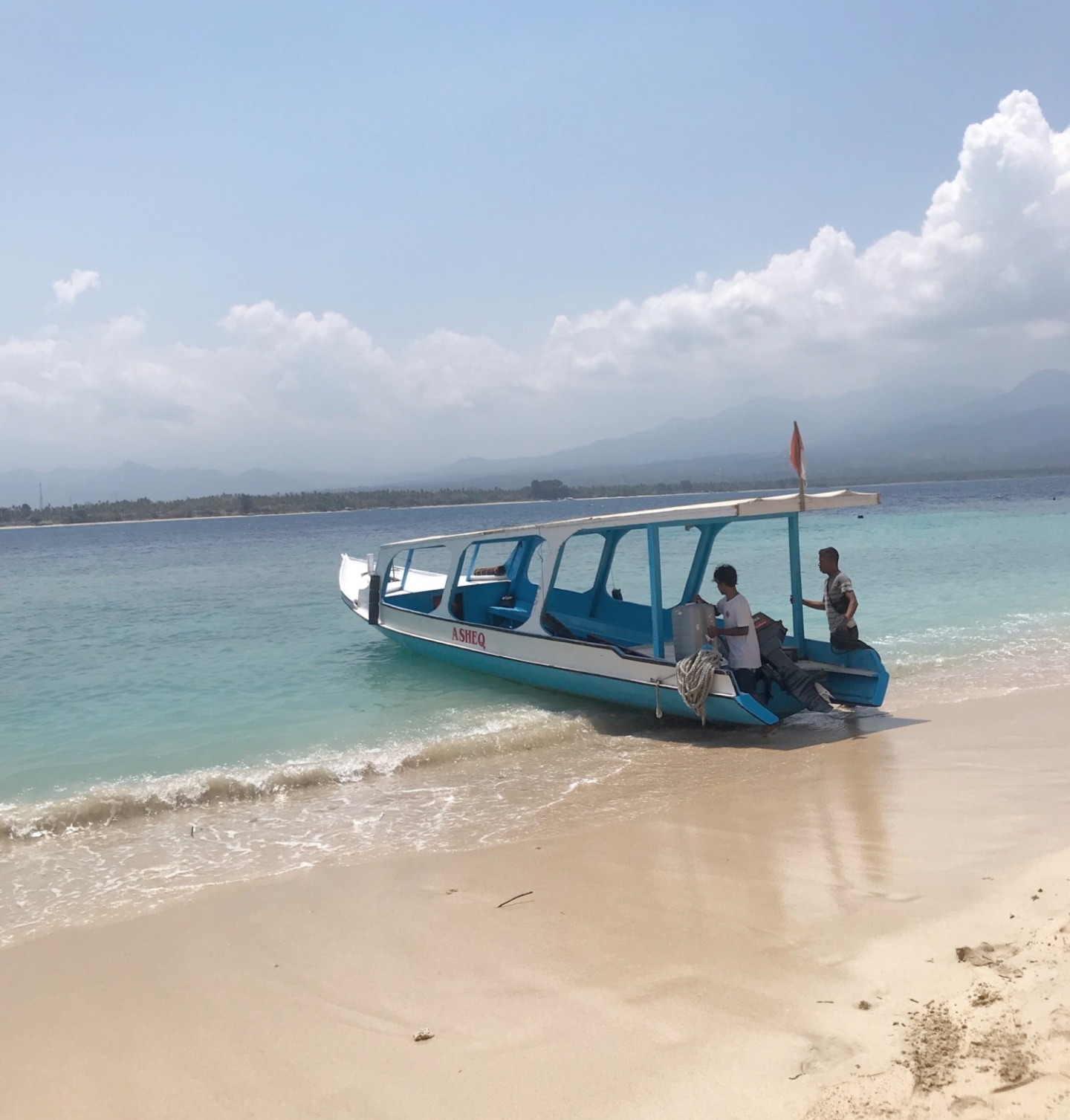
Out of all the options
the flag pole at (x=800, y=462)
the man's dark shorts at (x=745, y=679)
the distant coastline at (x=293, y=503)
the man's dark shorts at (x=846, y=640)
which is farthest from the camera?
the distant coastline at (x=293, y=503)

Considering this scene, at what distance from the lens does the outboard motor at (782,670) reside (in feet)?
29.9

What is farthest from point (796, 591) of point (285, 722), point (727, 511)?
point (285, 722)

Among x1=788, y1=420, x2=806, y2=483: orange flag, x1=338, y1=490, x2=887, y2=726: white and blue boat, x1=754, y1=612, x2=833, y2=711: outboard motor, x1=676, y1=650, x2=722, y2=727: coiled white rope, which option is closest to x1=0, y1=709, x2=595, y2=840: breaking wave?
x1=338, y1=490, x2=887, y2=726: white and blue boat

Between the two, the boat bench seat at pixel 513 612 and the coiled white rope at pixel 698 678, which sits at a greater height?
the boat bench seat at pixel 513 612

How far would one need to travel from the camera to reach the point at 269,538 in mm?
61844

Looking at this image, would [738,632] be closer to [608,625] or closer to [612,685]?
[612,685]

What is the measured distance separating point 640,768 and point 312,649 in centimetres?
901

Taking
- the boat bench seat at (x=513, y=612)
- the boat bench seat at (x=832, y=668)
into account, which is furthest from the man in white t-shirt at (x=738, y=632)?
the boat bench seat at (x=513, y=612)

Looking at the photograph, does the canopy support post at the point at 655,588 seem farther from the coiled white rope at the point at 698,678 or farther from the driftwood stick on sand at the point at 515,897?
the driftwood stick on sand at the point at 515,897

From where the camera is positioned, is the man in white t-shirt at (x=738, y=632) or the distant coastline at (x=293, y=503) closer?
the man in white t-shirt at (x=738, y=632)

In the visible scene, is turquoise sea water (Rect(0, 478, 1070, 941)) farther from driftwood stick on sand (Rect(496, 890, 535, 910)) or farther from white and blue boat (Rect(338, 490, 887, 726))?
driftwood stick on sand (Rect(496, 890, 535, 910))

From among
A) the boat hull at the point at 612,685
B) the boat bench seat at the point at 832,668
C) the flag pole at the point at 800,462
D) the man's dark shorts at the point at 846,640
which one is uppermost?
the flag pole at the point at 800,462

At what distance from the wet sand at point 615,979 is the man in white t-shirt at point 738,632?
93.7 inches

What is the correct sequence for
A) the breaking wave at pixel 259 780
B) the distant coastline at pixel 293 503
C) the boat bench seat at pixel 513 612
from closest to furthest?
the breaking wave at pixel 259 780
the boat bench seat at pixel 513 612
the distant coastline at pixel 293 503
